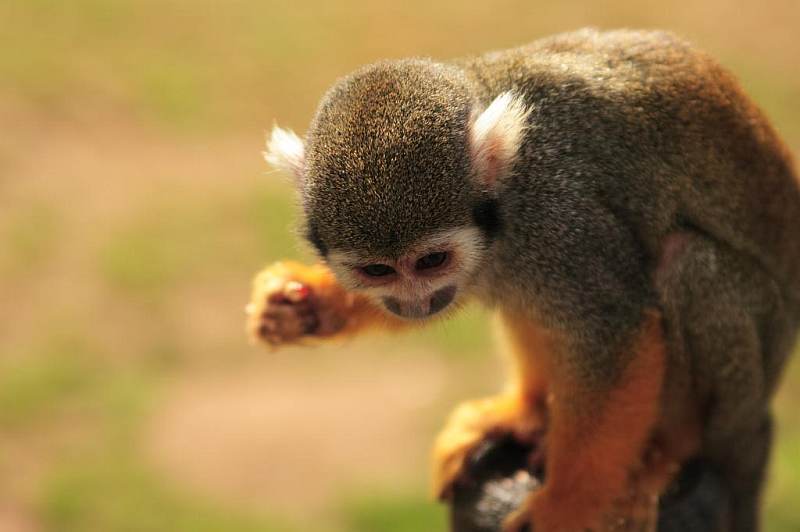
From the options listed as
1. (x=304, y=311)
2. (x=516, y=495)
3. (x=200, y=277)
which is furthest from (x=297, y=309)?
(x=200, y=277)

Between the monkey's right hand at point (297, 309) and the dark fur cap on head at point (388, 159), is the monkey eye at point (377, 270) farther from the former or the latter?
the monkey's right hand at point (297, 309)

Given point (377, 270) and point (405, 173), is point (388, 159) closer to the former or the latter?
point (405, 173)

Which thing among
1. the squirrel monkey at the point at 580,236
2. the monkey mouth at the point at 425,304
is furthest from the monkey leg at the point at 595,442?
the monkey mouth at the point at 425,304

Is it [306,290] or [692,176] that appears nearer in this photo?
[692,176]

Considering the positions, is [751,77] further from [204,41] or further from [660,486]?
[660,486]

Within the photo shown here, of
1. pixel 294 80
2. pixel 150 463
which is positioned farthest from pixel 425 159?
pixel 294 80

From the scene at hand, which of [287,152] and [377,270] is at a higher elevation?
[287,152]
